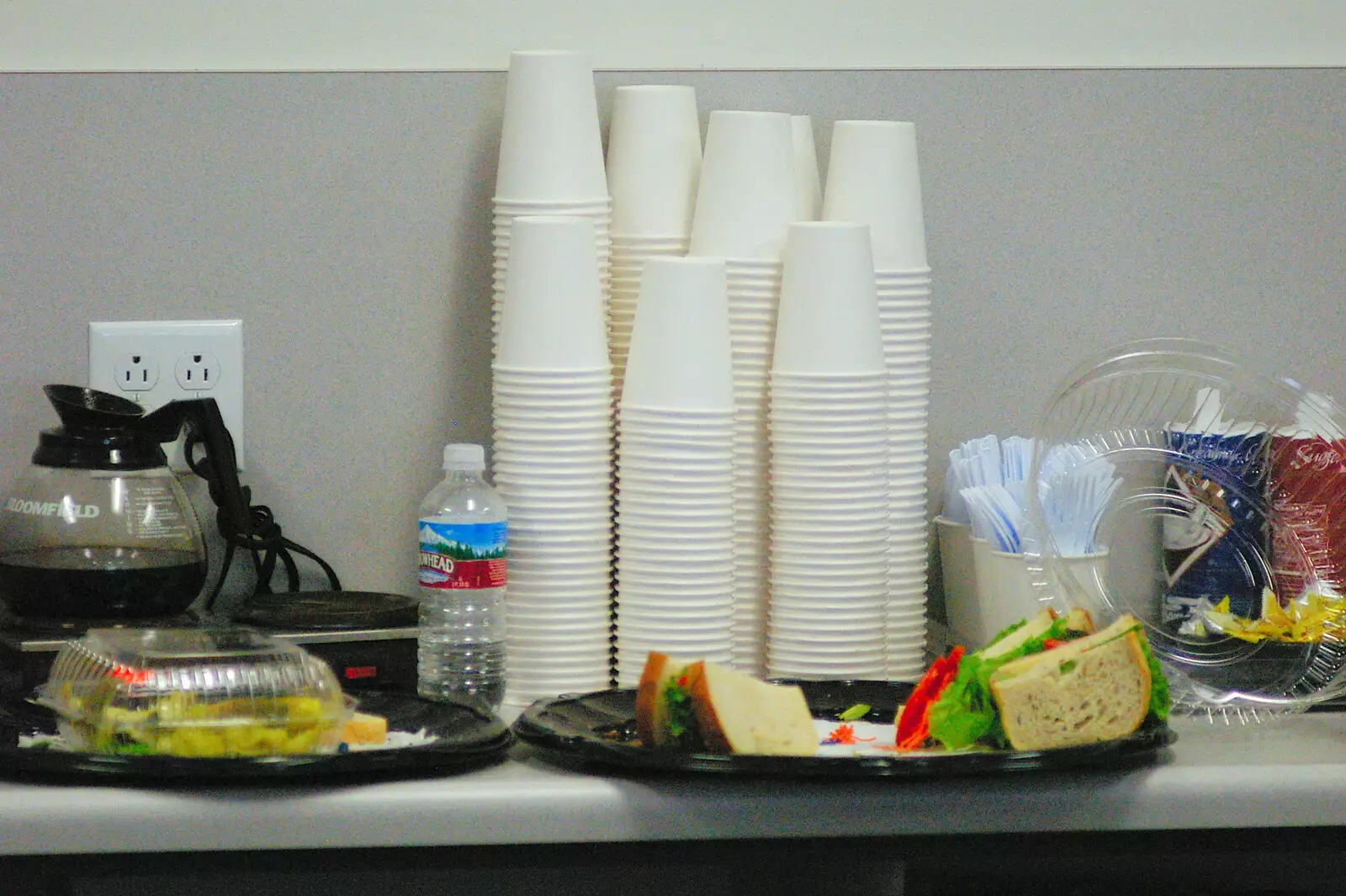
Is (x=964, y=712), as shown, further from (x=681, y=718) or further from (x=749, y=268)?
(x=749, y=268)

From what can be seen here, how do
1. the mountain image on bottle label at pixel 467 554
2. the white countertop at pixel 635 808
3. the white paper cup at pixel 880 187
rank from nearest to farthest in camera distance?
the white countertop at pixel 635 808 < the mountain image on bottle label at pixel 467 554 < the white paper cup at pixel 880 187

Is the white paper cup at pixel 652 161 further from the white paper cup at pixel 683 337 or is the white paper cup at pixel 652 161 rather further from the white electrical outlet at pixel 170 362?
the white electrical outlet at pixel 170 362

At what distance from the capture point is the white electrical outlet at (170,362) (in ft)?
4.23

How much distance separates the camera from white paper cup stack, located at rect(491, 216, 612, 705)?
1.13m

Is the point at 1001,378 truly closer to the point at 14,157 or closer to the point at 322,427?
the point at 322,427

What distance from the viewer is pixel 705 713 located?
934 millimetres

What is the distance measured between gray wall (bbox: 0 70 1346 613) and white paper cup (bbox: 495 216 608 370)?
0.20 metres

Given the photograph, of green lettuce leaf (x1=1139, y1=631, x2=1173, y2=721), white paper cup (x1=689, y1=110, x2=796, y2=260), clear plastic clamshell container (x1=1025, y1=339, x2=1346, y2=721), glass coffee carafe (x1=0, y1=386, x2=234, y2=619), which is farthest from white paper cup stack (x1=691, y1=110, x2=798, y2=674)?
glass coffee carafe (x1=0, y1=386, x2=234, y2=619)

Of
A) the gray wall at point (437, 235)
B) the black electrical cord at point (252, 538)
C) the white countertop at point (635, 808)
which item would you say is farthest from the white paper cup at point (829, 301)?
the black electrical cord at point (252, 538)

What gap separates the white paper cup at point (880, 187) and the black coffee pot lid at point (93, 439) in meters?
0.58

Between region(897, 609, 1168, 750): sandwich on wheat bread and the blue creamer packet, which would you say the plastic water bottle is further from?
the blue creamer packet

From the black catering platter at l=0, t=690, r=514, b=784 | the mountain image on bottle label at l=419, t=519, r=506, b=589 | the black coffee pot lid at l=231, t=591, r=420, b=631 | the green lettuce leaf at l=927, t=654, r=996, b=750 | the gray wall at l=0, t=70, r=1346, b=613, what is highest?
the gray wall at l=0, t=70, r=1346, b=613

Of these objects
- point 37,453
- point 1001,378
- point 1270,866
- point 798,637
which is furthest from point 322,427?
point 1270,866

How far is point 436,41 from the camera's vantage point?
4.29 feet
